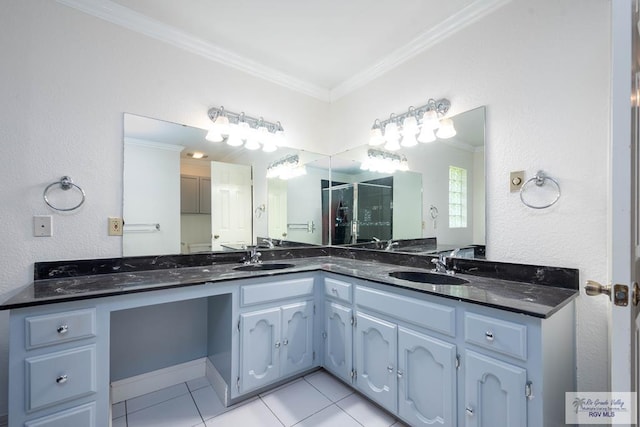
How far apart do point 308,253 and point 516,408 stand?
1805 millimetres

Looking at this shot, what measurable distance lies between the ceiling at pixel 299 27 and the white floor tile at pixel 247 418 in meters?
Answer: 2.36

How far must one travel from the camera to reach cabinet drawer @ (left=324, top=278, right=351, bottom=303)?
172cm

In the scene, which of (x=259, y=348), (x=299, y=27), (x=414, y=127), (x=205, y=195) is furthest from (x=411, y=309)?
(x=299, y=27)

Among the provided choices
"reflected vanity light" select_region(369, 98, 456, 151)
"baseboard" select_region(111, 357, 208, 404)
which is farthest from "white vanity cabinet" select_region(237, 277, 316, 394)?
"reflected vanity light" select_region(369, 98, 456, 151)

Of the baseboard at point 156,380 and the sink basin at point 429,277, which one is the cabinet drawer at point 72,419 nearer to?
the baseboard at point 156,380

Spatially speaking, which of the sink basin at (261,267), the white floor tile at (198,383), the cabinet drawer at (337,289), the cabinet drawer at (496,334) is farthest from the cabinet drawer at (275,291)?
the cabinet drawer at (496,334)

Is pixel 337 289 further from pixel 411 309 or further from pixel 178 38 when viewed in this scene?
pixel 178 38

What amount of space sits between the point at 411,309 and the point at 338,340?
0.65m

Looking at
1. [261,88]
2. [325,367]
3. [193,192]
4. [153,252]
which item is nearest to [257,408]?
[325,367]

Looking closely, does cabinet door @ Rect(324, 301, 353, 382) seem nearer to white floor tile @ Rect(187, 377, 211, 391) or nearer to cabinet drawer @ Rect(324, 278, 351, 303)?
cabinet drawer @ Rect(324, 278, 351, 303)

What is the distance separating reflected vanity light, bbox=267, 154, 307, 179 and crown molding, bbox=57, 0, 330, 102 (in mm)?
639

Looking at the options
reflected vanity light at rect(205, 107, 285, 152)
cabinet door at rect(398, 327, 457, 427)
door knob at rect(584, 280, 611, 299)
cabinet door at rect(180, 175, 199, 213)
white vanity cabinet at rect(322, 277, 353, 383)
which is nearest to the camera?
door knob at rect(584, 280, 611, 299)

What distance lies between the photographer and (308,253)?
2586 mm

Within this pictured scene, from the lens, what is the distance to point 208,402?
66.0 inches
